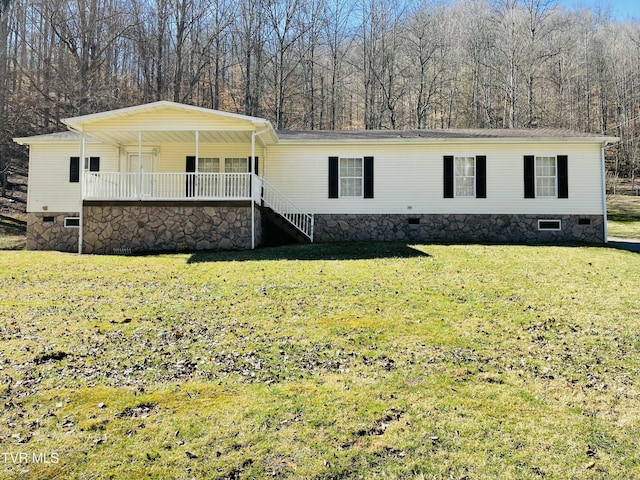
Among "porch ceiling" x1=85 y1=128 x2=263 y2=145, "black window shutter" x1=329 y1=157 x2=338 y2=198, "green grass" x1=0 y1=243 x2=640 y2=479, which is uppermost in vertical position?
"porch ceiling" x1=85 y1=128 x2=263 y2=145

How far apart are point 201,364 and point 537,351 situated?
3.76 m

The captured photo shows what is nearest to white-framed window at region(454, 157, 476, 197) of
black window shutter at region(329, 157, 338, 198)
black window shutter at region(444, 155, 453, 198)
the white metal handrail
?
black window shutter at region(444, 155, 453, 198)

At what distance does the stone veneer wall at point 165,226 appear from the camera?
1264 cm

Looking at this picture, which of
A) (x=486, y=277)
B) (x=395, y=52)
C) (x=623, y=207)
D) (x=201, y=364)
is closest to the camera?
(x=201, y=364)

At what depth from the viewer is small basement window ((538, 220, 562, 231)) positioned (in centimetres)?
1449

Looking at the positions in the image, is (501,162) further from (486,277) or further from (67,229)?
(67,229)

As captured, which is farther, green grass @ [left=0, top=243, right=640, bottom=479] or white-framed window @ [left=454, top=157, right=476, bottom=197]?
white-framed window @ [left=454, top=157, right=476, bottom=197]

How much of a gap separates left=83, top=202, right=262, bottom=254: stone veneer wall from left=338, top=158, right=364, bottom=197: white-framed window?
3.84 m

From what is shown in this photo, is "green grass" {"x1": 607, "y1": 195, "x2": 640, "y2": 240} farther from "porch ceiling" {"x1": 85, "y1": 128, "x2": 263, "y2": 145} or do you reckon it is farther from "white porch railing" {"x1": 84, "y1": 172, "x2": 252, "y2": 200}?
"porch ceiling" {"x1": 85, "y1": 128, "x2": 263, "y2": 145}

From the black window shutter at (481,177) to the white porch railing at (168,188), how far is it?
7.49 metres

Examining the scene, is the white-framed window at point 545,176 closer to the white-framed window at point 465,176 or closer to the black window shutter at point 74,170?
the white-framed window at point 465,176

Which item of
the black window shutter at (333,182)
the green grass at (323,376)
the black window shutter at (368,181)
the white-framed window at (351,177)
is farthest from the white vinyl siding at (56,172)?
the black window shutter at (368,181)

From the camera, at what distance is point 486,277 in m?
8.71

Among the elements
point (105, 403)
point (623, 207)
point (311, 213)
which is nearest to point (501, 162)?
point (311, 213)
